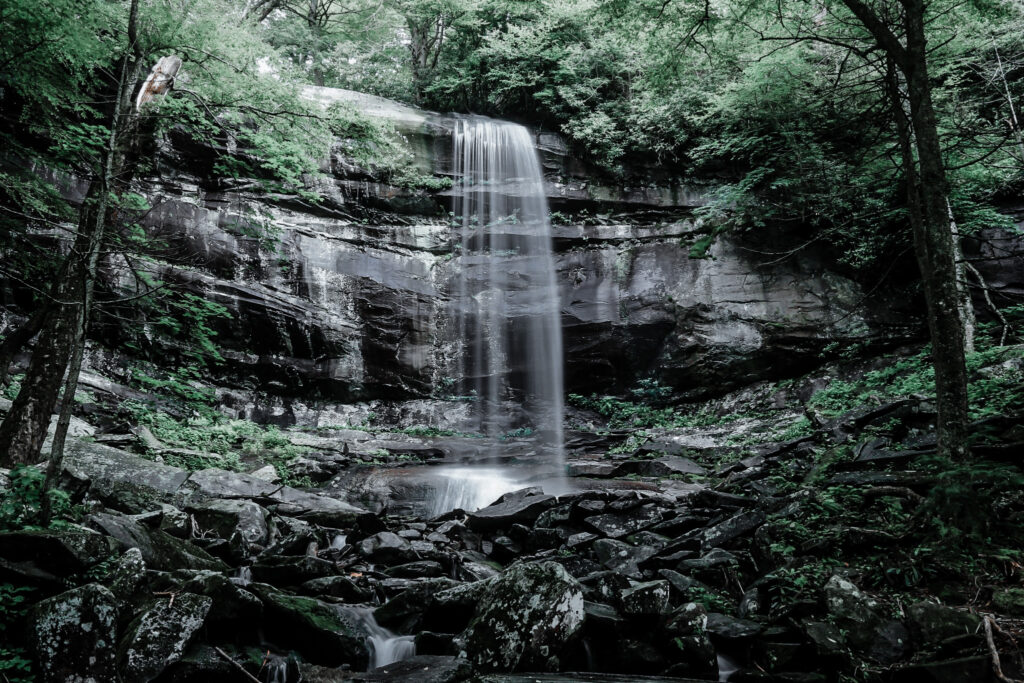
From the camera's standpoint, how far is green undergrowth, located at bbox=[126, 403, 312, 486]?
8.86m

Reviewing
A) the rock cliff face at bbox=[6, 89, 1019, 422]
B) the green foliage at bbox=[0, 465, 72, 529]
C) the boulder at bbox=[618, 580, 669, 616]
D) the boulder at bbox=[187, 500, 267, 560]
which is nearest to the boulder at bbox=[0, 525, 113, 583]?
the green foliage at bbox=[0, 465, 72, 529]

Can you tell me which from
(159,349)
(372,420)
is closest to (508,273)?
(372,420)

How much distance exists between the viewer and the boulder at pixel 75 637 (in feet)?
9.59

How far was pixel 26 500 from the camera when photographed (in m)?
3.81

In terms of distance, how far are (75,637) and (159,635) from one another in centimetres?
45

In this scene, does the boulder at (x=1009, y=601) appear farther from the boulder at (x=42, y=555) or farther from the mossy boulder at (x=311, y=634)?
the boulder at (x=42, y=555)

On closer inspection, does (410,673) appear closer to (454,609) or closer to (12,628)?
(454,609)

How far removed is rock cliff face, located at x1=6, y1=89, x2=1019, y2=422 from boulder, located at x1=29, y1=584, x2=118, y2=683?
35.8 ft

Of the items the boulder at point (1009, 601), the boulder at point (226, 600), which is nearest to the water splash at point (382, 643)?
the boulder at point (226, 600)

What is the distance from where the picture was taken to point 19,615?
314cm

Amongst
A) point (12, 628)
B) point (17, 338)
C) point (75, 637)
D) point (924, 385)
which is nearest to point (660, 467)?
point (924, 385)

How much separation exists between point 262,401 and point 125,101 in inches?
377

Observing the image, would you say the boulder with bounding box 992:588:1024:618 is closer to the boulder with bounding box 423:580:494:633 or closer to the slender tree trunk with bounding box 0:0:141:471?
the boulder with bounding box 423:580:494:633

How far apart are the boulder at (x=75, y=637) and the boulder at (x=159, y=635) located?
12 centimetres
